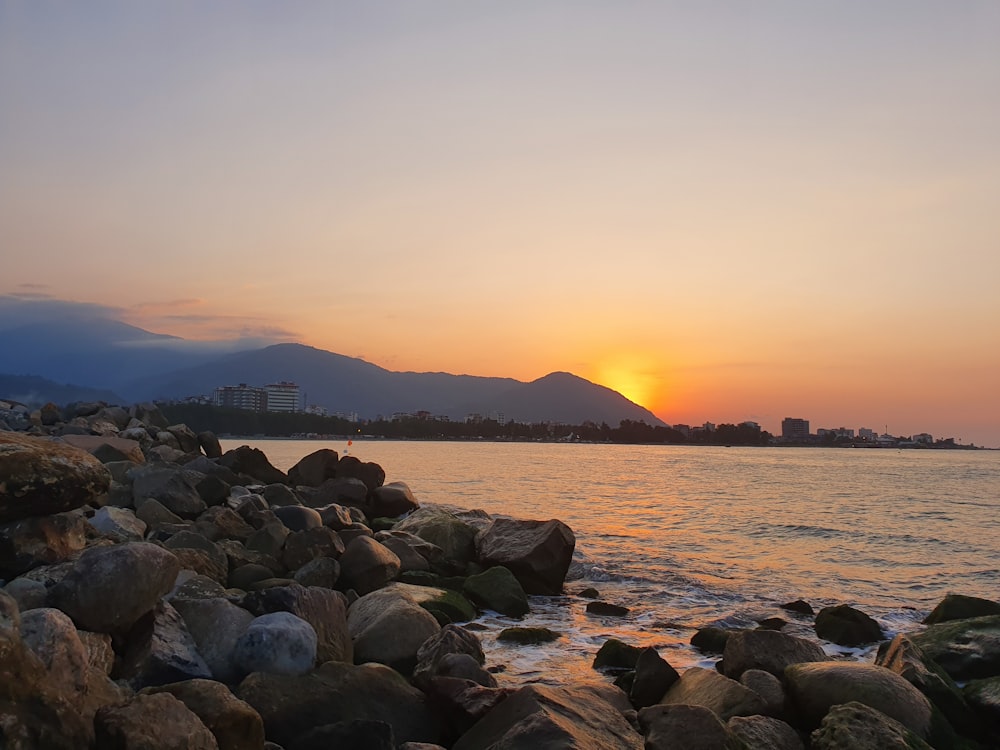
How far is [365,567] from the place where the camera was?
11.7 meters

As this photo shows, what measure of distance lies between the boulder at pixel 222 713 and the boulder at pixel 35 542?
3.46m

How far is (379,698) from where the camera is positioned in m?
6.55

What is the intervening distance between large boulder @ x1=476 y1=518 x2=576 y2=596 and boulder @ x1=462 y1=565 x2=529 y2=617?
1.09 meters

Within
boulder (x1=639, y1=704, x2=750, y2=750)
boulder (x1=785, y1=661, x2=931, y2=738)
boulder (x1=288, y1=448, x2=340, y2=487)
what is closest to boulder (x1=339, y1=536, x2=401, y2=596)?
boulder (x1=639, y1=704, x2=750, y2=750)

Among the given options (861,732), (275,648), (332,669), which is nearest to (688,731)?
(861,732)

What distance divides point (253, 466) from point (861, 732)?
23.9m

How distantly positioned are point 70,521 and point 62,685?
15.0 ft

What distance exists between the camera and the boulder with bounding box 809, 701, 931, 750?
617 cm

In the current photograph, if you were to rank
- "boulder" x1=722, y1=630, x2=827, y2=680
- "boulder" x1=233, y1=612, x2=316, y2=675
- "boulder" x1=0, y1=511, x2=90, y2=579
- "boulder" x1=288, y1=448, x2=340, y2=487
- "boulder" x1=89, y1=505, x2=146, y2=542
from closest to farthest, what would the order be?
Answer: "boulder" x1=233, y1=612, x2=316, y2=675 → "boulder" x1=0, y1=511, x2=90, y2=579 → "boulder" x1=722, y1=630, x2=827, y2=680 → "boulder" x1=89, y1=505, x2=146, y2=542 → "boulder" x1=288, y1=448, x2=340, y2=487

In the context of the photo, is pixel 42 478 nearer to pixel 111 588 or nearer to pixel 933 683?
pixel 111 588

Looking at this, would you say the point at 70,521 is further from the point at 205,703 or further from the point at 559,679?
the point at 559,679

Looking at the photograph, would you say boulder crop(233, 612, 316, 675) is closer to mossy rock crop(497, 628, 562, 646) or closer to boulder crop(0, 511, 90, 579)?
boulder crop(0, 511, 90, 579)

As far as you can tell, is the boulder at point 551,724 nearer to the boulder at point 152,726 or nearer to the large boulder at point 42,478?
the boulder at point 152,726

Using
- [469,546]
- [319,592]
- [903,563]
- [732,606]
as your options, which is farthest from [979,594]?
[319,592]
